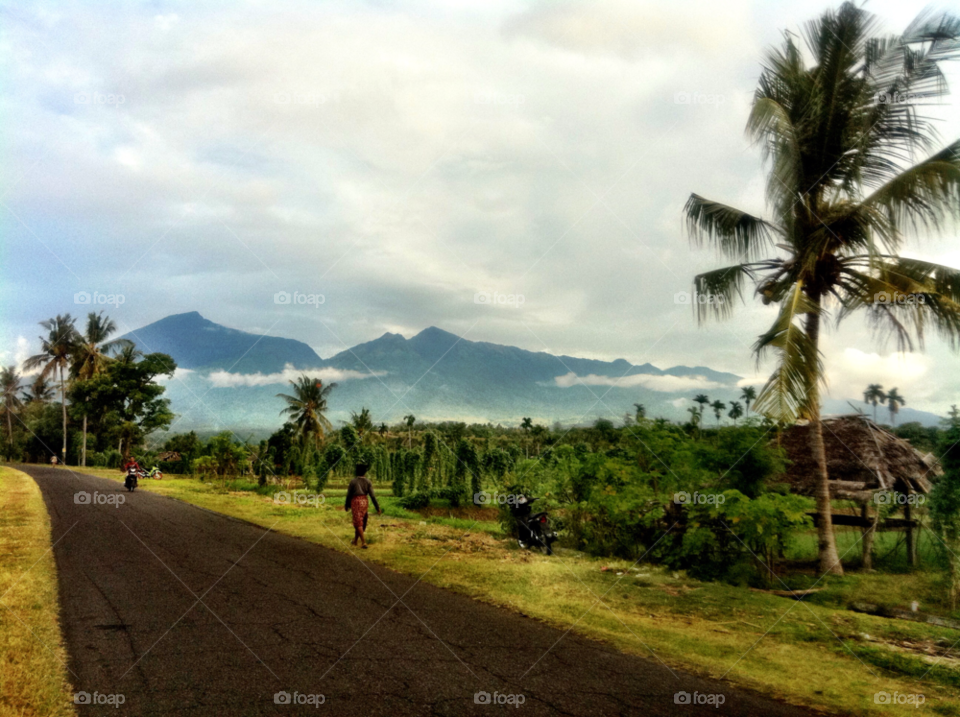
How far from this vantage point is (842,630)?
23.8 feet

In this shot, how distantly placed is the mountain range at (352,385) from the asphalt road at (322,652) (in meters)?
12.2

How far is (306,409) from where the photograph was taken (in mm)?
27875

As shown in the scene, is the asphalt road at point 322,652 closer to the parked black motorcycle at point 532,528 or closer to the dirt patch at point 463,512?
the parked black motorcycle at point 532,528

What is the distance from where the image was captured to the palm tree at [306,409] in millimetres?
27719

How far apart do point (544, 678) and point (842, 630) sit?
4427mm

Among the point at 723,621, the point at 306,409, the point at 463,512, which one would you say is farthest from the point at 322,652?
the point at 306,409

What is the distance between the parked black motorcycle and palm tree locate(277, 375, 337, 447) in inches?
658

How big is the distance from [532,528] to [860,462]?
21.9 feet

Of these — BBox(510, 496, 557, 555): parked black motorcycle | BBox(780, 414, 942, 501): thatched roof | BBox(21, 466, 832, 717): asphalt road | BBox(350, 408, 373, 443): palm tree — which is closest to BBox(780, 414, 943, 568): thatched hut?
BBox(780, 414, 942, 501): thatched roof

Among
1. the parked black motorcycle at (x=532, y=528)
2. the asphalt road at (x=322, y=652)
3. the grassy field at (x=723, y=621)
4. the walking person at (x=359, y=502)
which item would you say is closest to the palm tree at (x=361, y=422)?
the grassy field at (x=723, y=621)

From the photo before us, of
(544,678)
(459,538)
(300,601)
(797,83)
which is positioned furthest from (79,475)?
(797,83)

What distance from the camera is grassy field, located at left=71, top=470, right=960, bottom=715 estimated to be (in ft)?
18.7

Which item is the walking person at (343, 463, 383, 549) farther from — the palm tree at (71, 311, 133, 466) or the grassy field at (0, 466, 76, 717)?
the palm tree at (71, 311, 133, 466)

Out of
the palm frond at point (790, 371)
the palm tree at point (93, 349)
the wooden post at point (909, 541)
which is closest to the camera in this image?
the palm frond at point (790, 371)
